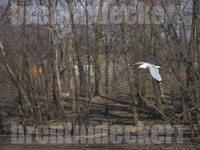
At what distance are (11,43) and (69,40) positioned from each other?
3.67 m

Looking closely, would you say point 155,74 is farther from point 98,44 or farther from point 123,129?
point 98,44

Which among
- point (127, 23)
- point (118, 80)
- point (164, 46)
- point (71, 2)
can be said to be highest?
point (71, 2)

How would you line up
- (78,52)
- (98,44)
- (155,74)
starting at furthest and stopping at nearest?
(98,44)
(78,52)
(155,74)

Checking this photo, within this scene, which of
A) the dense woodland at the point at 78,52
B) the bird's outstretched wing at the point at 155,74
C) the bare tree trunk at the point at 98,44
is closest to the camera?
the bird's outstretched wing at the point at 155,74

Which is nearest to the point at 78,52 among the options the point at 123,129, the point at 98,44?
the point at 98,44

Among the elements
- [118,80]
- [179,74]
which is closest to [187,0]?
[179,74]

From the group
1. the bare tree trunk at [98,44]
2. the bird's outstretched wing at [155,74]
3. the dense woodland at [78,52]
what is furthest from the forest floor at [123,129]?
the bird's outstretched wing at [155,74]

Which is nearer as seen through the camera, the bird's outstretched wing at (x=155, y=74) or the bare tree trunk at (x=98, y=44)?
the bird's outstretched wing at (x=155, y=74)

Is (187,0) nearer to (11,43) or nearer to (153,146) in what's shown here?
(153,146)

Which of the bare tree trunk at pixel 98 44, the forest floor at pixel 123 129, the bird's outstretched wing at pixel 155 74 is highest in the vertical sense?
the bare tree trunk at pixel 98 44

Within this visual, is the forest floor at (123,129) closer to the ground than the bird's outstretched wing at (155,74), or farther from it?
closer to the ground

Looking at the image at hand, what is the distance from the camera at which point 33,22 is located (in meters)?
18.3

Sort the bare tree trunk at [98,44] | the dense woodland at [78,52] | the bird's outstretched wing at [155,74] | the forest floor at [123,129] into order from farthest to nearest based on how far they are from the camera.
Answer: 1. the bare tree trunk at [98,44]
2. the dense woodland at [78,52]
3. the forest floor at [123,129]
4. the bird's outstretched wing at [155,74]

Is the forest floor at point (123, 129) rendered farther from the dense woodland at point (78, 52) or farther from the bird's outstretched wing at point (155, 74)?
the bird's outstretched wing at point (155, 74)
